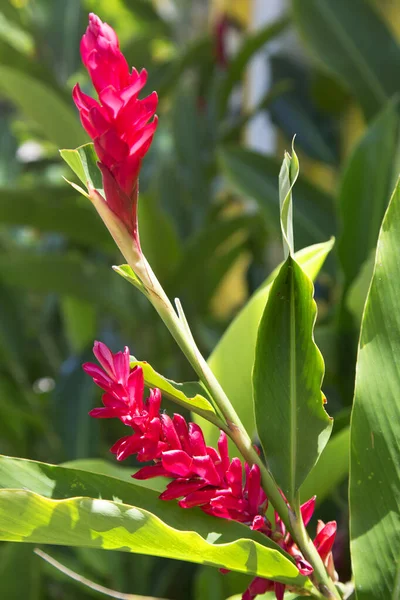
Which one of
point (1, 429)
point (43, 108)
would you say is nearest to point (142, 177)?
point (43, 108)

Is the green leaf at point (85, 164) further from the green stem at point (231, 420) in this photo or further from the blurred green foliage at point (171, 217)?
the blurred green foliage at point (171, 217)

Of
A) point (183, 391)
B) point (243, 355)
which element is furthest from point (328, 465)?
point (183, 391)

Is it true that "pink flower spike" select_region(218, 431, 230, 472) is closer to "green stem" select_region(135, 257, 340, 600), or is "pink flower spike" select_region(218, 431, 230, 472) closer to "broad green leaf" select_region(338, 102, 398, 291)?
"green stem" select_region(135, 257, 340, 600)

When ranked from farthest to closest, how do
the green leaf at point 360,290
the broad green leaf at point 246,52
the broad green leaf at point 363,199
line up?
the broad green leaf at point 246,52
the broad green leaf at point 363,199
the green leaf at point 360,290

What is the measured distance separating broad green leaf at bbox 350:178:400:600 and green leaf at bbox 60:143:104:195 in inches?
5.9

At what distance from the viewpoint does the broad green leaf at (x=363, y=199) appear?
2.93ft

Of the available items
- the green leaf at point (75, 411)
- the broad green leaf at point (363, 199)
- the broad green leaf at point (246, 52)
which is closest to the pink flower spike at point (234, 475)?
the broad green leaf at point (363, 199)

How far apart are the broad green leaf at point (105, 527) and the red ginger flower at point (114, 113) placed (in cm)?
13

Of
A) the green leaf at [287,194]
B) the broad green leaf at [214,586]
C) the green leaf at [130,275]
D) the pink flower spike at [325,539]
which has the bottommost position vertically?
the broad green leaf at [214,586]

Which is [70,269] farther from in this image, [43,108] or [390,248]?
[390,248]

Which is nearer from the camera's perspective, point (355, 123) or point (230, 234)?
point (230, 234)

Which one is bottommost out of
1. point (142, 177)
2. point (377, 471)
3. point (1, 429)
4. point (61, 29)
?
point (1, 429)

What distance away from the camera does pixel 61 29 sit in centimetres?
150

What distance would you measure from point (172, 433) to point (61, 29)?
51.7 inches
